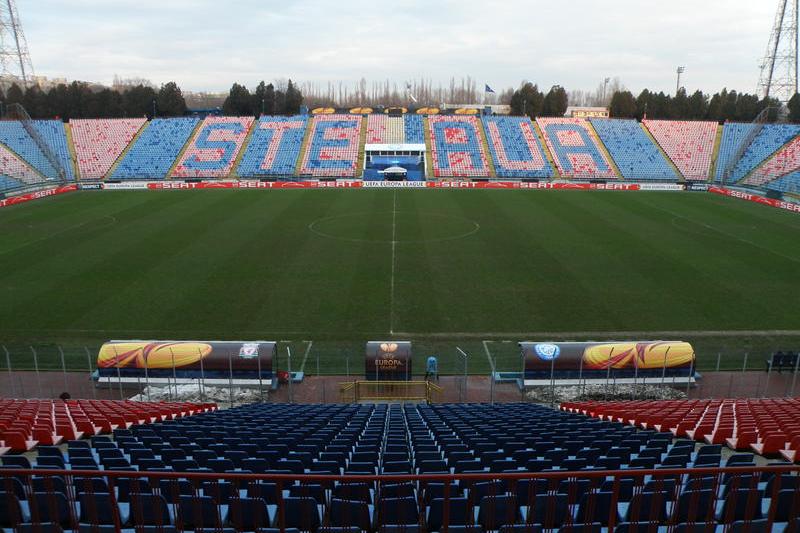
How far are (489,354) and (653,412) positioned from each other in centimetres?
831

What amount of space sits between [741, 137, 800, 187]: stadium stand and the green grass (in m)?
17.2

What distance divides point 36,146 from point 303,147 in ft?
115

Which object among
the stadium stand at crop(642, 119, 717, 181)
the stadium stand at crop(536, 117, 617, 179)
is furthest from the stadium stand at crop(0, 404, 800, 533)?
the stadium stand at crop(642, 119, 717, 181)

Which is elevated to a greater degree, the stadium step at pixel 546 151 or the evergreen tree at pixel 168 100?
the evergreen tree at pixel 168 100

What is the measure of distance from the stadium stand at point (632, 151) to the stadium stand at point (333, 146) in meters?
37.0

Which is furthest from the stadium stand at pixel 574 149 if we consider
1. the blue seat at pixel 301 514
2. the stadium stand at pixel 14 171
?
the blue seat at pixel 301 514

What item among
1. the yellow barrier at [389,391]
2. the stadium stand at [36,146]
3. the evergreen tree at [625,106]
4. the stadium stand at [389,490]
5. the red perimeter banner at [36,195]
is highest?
the evergreen tree at [625,106]

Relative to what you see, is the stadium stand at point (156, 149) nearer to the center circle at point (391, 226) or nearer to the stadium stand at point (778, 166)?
the center circle at point (391, 226)

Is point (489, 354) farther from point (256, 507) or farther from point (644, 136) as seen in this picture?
point (644, 136)

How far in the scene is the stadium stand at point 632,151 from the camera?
2958 inches

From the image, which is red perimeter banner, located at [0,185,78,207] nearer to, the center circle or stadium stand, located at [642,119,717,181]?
the center circle

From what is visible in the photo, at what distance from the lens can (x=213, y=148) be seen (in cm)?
8088

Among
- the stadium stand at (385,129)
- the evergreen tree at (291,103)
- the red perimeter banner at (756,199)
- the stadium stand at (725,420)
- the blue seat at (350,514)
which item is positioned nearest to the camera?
the blue seat at (350,514)

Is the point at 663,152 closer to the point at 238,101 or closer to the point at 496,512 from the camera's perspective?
the point at 238,101
